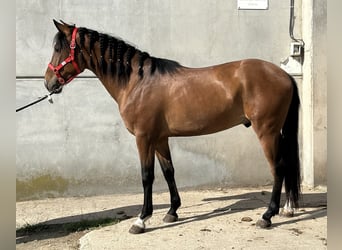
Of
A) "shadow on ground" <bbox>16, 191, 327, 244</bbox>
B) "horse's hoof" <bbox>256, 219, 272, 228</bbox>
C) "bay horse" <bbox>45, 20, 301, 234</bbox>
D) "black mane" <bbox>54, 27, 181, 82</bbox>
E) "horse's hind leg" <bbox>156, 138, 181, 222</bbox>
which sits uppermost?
"black mane" <bbox>54, 27, 181, 82</bbox>

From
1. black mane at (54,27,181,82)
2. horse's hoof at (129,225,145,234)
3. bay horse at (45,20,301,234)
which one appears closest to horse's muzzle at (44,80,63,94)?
bay horse at (45,20,301,234)

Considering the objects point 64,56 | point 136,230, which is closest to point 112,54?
point 64,56

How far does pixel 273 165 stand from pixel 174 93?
118 cm

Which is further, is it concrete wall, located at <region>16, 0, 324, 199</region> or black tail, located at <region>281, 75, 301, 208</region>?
concrete wall, located at <region>16, 0, 324, 199</region>

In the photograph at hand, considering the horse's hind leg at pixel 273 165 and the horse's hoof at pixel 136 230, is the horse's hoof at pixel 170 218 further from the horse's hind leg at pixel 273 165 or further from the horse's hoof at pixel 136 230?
the horse's hind leg at pixel 273 165

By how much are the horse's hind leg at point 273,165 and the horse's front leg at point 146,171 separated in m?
1.06

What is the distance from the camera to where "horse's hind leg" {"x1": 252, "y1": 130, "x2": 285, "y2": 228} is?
376 centimetres

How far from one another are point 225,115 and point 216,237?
114cm

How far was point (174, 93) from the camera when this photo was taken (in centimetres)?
382

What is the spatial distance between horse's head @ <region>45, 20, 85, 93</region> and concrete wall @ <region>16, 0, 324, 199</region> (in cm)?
162

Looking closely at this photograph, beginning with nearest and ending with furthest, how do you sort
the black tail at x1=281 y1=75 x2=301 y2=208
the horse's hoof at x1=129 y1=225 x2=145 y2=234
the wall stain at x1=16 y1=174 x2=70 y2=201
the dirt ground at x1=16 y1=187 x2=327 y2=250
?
the dirt ground at x1=16 y1=187 x2=327 y2=250 < the horse's hoof at x1=129 y1=225 x2=145 y2=234 < the black tail at x1=281 y1=75 x2=301 y2=208 < the wall stain at x1=16 y1=174 x2=70 y2=201

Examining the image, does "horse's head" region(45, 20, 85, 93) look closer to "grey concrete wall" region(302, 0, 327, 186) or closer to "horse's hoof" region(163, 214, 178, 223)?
"horse's hoof" region(163, 214, 178, 223)

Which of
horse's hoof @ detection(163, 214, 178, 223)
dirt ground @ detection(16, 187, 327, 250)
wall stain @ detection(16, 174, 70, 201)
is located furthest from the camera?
wall stain @ detection(16, 174, 70, 201)
